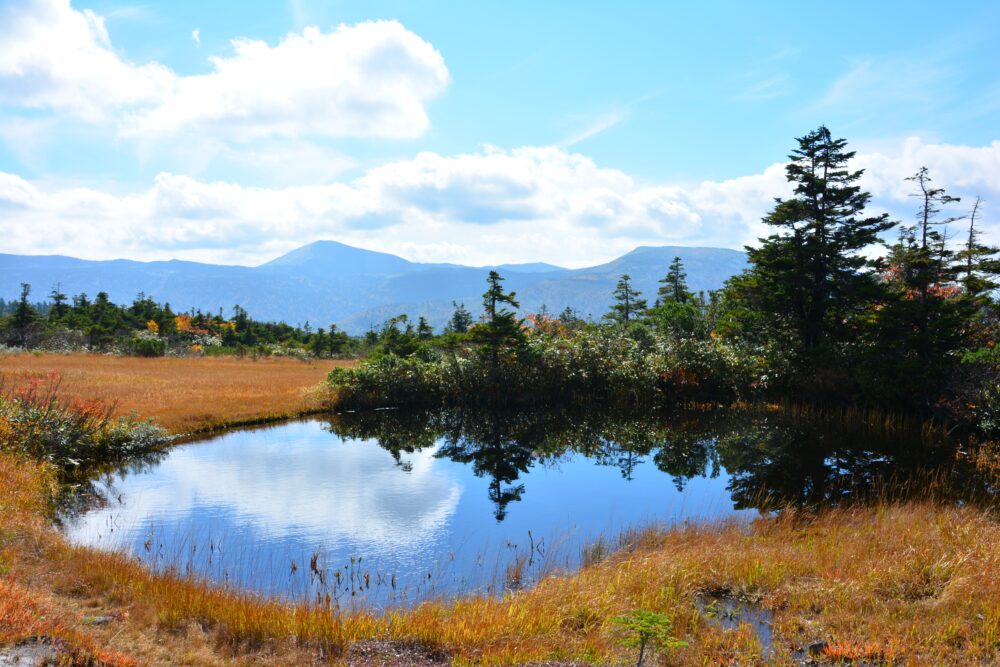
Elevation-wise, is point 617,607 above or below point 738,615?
above

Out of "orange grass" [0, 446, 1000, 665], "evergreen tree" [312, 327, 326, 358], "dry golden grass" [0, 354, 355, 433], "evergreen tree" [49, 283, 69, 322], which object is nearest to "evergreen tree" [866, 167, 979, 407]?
"orange grass" [0, 446, 1000, 665]

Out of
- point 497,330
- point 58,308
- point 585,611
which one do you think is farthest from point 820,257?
point 58,308

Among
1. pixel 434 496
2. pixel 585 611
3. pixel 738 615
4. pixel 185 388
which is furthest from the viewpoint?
pixel 185 388

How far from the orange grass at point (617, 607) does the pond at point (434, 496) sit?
4.46ft

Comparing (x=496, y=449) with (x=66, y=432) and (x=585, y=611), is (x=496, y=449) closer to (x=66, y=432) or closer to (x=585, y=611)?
(x=66, y=432)

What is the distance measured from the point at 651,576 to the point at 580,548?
2912mm

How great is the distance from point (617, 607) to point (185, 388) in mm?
30867

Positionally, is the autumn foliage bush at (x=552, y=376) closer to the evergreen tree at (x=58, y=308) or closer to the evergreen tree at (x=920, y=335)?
the evergreen tree at (x=920, y=335)

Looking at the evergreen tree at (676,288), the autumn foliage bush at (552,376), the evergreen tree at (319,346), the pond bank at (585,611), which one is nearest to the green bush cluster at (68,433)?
the pond bank at (585,611)

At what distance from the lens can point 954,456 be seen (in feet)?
57.0

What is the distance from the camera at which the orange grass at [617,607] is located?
6.48 m

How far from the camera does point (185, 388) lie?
32250 mm

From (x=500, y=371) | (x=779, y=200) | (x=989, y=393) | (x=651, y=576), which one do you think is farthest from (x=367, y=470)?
(x=779, y=200)

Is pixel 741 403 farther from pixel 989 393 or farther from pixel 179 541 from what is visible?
pixel 179 541
